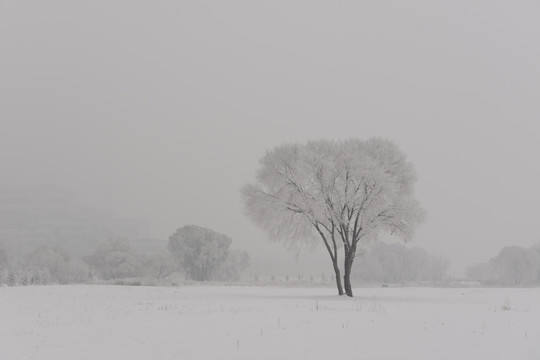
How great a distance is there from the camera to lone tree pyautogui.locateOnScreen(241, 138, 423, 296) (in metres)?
32.3

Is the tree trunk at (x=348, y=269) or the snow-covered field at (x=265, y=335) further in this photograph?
the tree trunk at (x=348, y=269)

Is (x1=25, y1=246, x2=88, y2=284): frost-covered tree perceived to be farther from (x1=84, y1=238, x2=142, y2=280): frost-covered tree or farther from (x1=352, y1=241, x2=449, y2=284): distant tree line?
(x1=352, y1=241, x2=449, y2=284): distant tree line

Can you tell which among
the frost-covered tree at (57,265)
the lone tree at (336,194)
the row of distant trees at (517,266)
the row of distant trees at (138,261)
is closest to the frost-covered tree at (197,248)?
the row of distant trees at (138,261)

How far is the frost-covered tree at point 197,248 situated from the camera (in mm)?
70188

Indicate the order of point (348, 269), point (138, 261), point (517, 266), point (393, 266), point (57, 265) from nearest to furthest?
1. point (348, 269)
2. point (57, 265)
3. point (138, 261)
4. point (517, 266)
5. point (393, 266)

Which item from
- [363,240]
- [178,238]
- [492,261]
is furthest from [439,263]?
[363,240]

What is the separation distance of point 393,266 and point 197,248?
152ft

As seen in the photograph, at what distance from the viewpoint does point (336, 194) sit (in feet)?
106

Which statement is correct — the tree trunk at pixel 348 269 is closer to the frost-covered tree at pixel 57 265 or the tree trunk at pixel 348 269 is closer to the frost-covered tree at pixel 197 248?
the frost-covered tree at pixel 197 248

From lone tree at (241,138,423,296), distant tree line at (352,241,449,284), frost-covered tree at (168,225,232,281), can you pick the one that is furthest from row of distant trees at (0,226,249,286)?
lone tree at (241,138,423,296)

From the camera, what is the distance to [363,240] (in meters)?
36.7

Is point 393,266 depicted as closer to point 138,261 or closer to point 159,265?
point 159,265

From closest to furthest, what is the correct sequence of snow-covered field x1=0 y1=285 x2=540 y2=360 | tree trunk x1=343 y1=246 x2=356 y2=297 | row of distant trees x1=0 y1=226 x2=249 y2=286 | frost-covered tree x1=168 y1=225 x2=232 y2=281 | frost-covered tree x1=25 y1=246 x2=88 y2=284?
1. snow-covered field x1=0 y1=285 x2=540 y2=360
2. tree trunk x1=343 y1=246 x2=356 y2=297
3. frost-covered tree x1=168 y1=225 x2=232 y2=281
4. row of distant trees x1=0 y1=226 x2=249 y2=286
5. frost-covered tree x1=25 y1=246 x2=88 y2=284

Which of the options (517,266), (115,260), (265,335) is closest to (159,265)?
(115,260)
